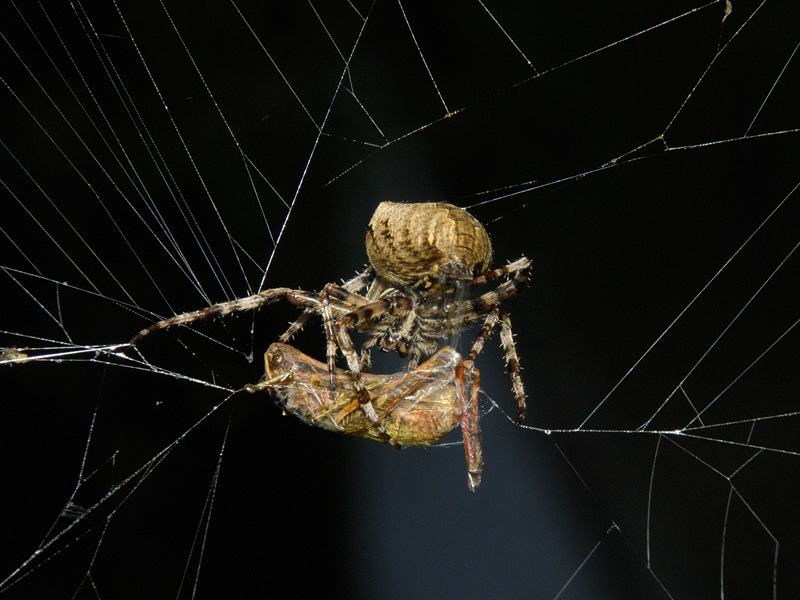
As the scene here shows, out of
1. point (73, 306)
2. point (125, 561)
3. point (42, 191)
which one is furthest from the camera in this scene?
point (125, 561)

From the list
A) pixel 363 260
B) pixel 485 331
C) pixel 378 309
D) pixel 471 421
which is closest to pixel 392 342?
pixel 378 309

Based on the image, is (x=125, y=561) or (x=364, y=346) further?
(x=125, y=561)

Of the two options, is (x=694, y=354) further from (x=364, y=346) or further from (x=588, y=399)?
(x=364, y=346)

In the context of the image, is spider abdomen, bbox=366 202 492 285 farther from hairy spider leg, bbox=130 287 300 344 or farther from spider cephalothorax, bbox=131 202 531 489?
hairy spider leg, bbox=130 287 300 344

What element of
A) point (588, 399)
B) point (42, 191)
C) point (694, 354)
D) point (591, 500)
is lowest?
point (591, 500)

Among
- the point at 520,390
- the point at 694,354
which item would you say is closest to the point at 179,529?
the point at 520,390

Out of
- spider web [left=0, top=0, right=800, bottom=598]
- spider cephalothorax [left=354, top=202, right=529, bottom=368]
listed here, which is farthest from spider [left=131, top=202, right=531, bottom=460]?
spider web [left=0, top=0, right=800, bottom=598]

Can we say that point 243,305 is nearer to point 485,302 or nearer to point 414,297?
point 414,297
